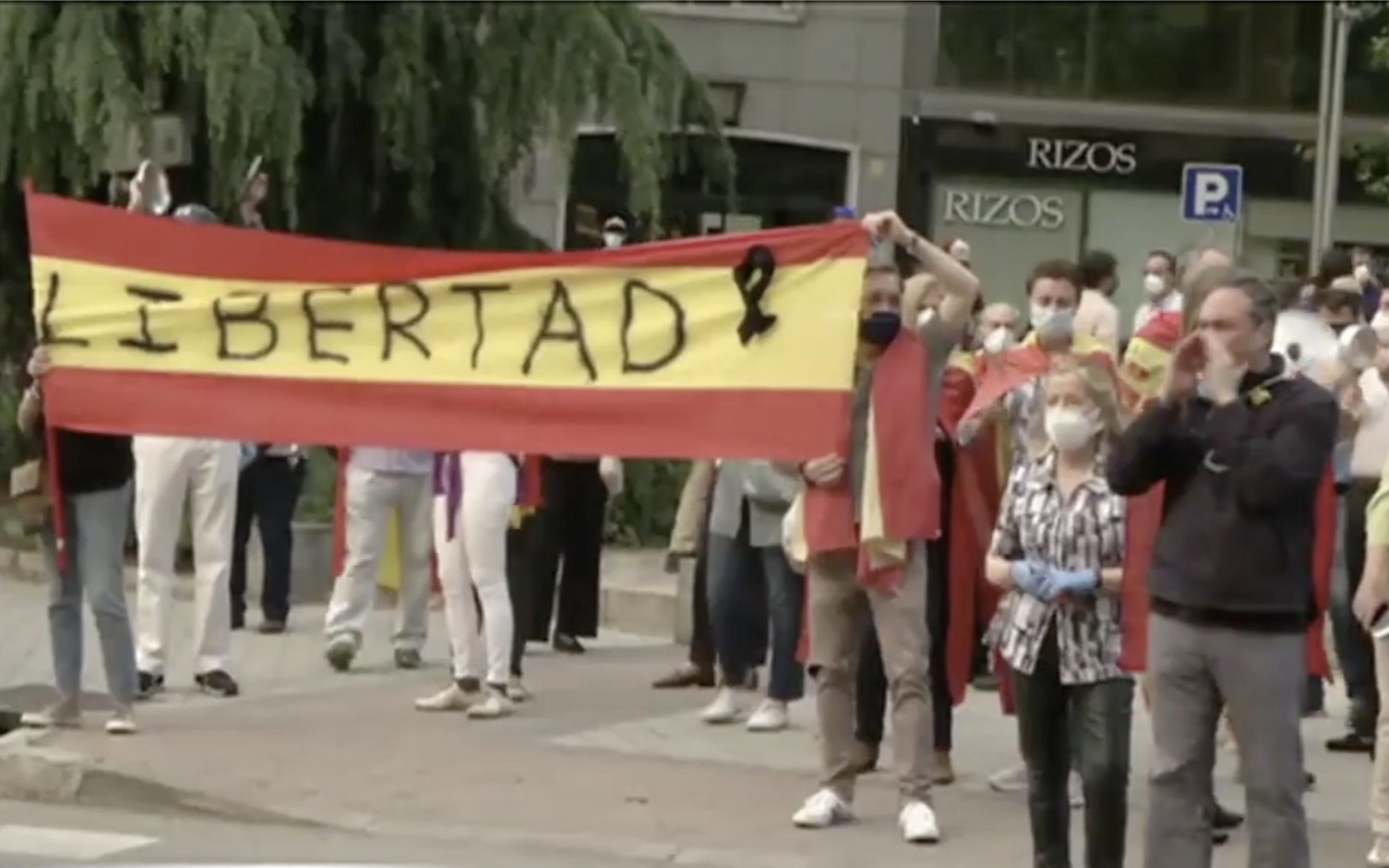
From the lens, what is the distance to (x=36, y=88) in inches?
711

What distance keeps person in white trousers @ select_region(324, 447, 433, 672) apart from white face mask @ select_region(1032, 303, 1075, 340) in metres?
3.85

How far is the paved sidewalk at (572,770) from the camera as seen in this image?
32.1ft

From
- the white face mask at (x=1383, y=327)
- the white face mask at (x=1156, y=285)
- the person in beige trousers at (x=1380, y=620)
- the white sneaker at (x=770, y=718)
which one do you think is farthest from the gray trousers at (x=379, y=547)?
the person in beige trousers at (x=1380, y=620)

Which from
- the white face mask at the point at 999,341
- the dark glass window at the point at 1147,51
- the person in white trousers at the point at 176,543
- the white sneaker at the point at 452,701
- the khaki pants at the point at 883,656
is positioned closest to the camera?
the khaki pants at the point at 883,656

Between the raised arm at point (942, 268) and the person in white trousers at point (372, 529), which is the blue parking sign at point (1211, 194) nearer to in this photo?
the person in white trousers at point (372, 529)

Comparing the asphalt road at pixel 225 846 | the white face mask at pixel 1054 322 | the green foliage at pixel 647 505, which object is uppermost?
the white face mask at pixel 1054 322

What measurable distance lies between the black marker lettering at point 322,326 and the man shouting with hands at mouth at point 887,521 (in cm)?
176

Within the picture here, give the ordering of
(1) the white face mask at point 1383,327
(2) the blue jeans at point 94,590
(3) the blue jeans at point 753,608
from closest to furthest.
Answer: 1. (2) the blue jeans at point 94,590
2. (1) the white face mask at point 1383,327
3. (3) the blue jeans at point 753,608

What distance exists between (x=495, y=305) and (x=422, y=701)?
9.52 ft

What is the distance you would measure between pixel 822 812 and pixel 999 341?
2428 mm

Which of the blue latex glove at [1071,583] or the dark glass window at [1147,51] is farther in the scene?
the dark glass window at [1147,51]

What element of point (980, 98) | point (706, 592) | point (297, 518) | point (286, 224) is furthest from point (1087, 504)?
point (980, 98)

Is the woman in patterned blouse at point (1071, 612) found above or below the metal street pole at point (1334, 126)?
below

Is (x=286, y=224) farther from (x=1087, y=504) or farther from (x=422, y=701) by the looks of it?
(x=1087, y=504)
